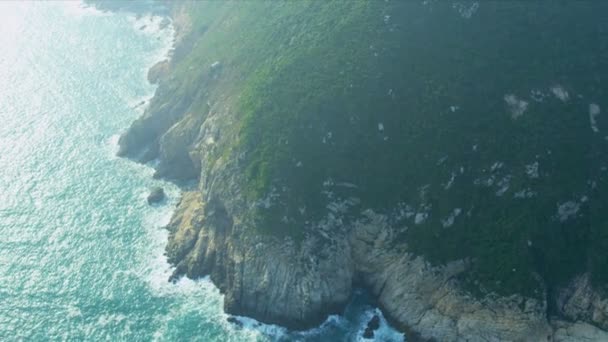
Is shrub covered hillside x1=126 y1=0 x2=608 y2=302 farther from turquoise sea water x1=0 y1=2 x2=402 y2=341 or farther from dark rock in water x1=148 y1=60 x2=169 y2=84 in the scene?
dark rock in water x1=148 y1=60 x2=169 y2=84

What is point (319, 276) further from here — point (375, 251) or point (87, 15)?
point (87, 15)

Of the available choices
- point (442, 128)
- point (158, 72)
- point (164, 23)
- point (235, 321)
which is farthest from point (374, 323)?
point (164, 23)

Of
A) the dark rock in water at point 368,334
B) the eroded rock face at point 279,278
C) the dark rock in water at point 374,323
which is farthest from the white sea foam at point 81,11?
the dark rock in water at point 368,334

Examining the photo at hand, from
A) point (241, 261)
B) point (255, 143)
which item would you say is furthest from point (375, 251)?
point (255, 143)

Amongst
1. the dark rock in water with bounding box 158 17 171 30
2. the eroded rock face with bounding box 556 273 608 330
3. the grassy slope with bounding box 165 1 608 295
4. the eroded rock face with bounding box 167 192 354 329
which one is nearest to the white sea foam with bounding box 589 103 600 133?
the grassy slope with bounding box 165 1 608 295

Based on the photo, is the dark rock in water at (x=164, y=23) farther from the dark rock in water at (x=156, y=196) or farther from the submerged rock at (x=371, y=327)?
the submerged rock at (x=371, y=327)

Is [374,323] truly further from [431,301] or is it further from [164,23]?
[164,23]

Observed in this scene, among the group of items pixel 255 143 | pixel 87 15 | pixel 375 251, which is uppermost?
pixel 87 15
